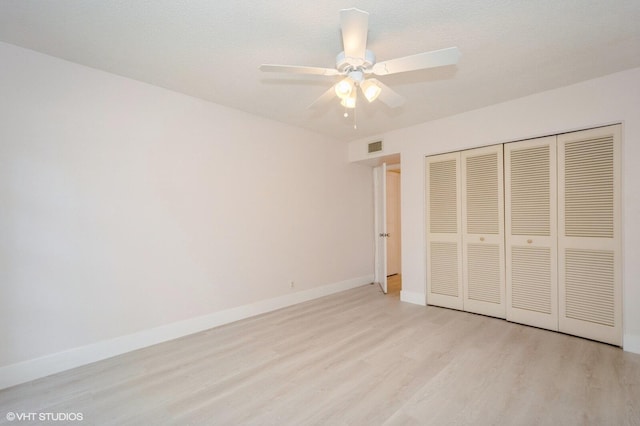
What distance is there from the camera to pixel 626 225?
8.55 ft

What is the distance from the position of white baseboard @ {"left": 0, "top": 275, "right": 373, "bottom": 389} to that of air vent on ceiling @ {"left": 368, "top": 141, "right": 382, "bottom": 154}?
2539 millimetres

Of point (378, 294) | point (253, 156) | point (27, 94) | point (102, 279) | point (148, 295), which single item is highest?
point (27, 94)

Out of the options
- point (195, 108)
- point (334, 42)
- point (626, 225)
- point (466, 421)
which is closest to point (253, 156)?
point (195, 108)

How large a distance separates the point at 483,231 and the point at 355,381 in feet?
8.24

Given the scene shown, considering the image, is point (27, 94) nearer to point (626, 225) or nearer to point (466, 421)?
point (466, 421)

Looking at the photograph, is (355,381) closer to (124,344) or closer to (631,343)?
(124,344)

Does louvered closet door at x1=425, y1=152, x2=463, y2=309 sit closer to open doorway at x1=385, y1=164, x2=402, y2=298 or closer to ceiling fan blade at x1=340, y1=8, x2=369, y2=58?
open doorway at x1=385, y1=164, x2=402, y2=298

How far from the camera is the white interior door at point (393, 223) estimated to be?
5848 mm

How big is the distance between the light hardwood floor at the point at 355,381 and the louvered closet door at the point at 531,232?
Answer: 29 centimetres

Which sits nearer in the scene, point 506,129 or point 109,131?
point 109,131

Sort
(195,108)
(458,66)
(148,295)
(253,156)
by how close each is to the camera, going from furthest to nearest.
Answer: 1. (253,156)
2. (195,108)
3. (148,295)
4. (458,66)

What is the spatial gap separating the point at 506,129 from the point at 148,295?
427cm

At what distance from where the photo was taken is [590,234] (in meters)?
2.84

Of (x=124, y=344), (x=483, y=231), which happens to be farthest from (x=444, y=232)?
(x=124, y=344)
